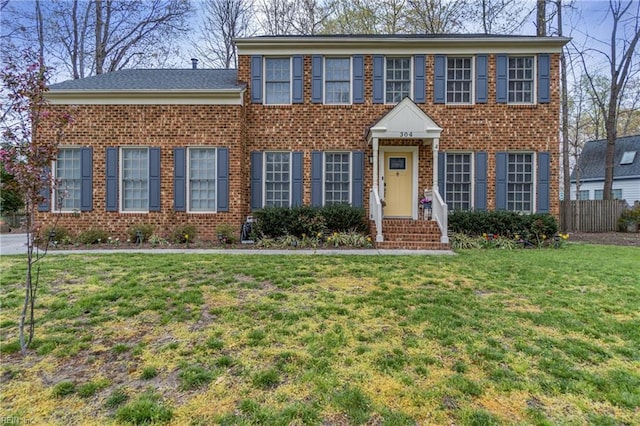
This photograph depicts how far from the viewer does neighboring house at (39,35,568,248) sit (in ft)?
34.6

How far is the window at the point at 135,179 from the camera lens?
1070 centimetres

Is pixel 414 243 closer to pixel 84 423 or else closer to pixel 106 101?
pixel 84 423

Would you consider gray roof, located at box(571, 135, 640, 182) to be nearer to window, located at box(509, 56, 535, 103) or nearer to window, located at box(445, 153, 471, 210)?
window, located at box(509, 56, 535, 103)

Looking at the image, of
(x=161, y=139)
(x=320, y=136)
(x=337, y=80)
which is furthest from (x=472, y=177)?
(x=161, y=139)

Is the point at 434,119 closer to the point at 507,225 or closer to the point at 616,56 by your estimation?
the point at 507,225

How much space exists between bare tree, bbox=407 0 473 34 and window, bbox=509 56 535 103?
7.80 meters

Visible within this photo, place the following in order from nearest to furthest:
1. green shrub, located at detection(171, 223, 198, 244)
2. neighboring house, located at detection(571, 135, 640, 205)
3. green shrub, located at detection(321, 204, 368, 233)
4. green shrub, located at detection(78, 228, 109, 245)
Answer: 1. green shrub, located at detection(78, 228, 109, 245)
2. green shrub, located at detection(171, 223, 198, 244)
3. green shrub, located at detection(321, 204, 368, 233)
4. neighboring house, located at detection(571, 135, 640, 205)

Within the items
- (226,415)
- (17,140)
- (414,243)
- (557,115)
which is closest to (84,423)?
(226,415)

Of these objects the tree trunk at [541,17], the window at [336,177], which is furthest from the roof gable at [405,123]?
the tree trunk at [541,17]

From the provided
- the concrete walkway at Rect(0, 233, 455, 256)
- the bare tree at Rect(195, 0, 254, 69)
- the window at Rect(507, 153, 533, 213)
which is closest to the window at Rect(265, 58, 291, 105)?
the concrete walkway at Rect(0, 233, 455, 256)

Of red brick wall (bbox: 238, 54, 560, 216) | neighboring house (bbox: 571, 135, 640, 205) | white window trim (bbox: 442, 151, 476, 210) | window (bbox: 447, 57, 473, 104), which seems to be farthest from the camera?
neighboring house (bbox: 571, 135, 640, 205)

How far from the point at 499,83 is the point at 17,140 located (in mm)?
12314

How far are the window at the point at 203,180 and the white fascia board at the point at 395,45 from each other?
3690mm

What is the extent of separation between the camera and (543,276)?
6.15 m
